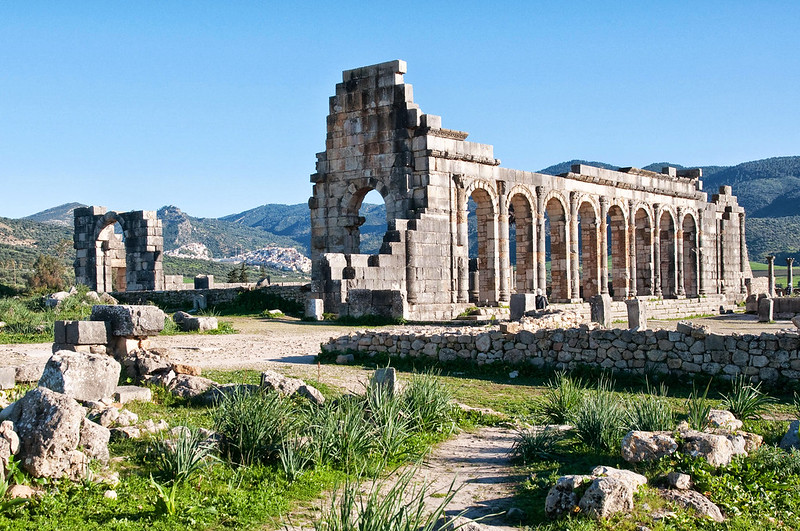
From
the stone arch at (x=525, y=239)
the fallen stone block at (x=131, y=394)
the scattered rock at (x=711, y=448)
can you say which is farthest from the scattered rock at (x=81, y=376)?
the stone arch at (x=525, y=239)

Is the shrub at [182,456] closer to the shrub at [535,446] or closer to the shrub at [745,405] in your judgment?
the shrub at [535,446]

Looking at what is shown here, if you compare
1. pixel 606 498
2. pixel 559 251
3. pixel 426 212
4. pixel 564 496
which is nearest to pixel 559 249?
pixel 559 251

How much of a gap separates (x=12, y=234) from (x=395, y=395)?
80.8 meters

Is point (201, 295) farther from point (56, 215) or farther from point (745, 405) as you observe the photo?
point (56, 215)

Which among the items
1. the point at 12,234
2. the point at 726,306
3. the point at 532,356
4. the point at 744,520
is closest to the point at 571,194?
the point at 726,306

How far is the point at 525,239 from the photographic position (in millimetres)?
29578

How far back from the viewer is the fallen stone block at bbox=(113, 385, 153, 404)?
9.84 metres

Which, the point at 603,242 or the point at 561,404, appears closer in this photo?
the point at 561,404

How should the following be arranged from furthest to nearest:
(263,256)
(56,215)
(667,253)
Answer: (56,215) → (263,256) → (667,253)

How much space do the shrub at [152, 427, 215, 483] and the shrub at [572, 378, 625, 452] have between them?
3.73m

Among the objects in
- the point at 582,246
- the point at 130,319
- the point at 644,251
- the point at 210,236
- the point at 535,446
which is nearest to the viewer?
the point at 535,446

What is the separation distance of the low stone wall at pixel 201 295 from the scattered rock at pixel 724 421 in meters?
19.3

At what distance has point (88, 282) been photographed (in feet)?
121

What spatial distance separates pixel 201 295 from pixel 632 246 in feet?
59.1
